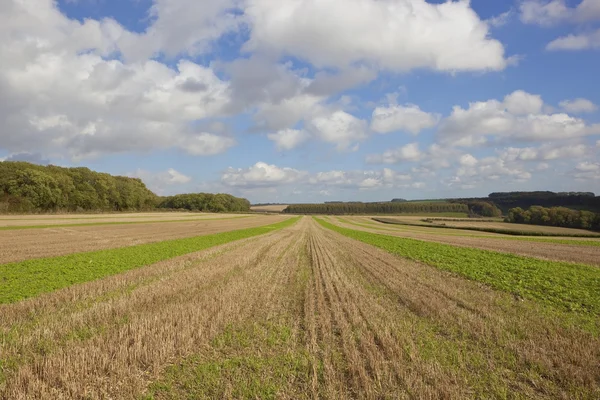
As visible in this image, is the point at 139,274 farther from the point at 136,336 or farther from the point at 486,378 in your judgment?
the point at 486,378

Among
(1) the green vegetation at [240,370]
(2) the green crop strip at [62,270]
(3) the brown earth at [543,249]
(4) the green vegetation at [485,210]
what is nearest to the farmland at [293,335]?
(1) the green vegetation at [240,370]

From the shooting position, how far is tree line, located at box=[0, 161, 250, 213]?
2813 inches

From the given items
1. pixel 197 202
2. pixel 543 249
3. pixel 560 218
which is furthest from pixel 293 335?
pixel 197 202

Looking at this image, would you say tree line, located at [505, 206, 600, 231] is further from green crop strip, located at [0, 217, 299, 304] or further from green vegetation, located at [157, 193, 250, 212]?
green vegetation, located at [157, 193, 250, 212]

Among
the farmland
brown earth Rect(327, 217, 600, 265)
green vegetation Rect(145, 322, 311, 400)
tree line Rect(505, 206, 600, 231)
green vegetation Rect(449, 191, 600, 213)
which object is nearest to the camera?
green vegetation Rect(145, 322, 311, 400)

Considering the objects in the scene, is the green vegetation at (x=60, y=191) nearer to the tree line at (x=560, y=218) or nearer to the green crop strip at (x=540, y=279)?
the green crop strip at (x=540, y=279)

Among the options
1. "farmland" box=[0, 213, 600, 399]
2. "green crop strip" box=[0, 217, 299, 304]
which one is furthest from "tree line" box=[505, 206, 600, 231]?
"green crop strip" box=[0, 217, 299, 304]

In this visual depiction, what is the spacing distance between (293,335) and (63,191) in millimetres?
98992

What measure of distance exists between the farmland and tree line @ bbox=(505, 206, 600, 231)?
286ft

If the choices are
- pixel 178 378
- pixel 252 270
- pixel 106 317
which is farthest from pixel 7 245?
pixel 178 378

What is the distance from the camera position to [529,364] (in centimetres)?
669

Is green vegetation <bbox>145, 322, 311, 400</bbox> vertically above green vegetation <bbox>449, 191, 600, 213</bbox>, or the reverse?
green vegetation <bbox>449, 191, 600, 213</bbox>

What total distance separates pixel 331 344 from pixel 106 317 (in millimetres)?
6665

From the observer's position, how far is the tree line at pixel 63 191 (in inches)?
2813
